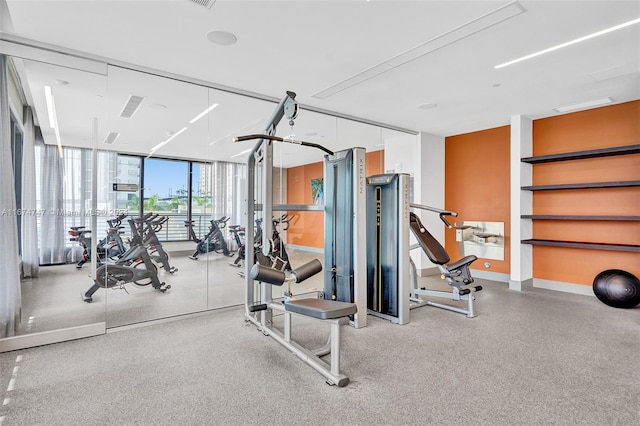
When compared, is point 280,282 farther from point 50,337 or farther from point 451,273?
point 451,273

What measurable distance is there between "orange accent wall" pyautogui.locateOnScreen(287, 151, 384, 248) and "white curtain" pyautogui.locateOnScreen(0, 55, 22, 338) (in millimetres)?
3228

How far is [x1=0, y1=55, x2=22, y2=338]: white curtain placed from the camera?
111 inches

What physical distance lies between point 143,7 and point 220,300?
3.17m

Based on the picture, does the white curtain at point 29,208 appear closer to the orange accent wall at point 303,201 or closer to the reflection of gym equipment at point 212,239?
the reflection of gym equipment at point 212,239

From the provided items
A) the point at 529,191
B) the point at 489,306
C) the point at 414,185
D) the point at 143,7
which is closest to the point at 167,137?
the point at 143,7

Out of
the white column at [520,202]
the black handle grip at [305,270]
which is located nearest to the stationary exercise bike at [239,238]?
the black handle grip at [305,270]

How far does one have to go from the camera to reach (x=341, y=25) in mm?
2725

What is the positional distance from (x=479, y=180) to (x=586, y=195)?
160cm

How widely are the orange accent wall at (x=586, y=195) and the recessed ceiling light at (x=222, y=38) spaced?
5007 mm

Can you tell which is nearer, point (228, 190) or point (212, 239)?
point (212, 239)

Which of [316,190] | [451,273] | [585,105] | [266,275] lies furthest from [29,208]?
[585,105]

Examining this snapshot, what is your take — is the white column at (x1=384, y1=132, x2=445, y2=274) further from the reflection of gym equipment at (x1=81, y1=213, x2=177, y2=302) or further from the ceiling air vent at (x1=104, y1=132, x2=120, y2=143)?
the ceiling air vent at (x1=104, y1=132, x2=120, y2=143)

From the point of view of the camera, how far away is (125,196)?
11.8 ft

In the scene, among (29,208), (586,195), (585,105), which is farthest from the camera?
(586,195)
